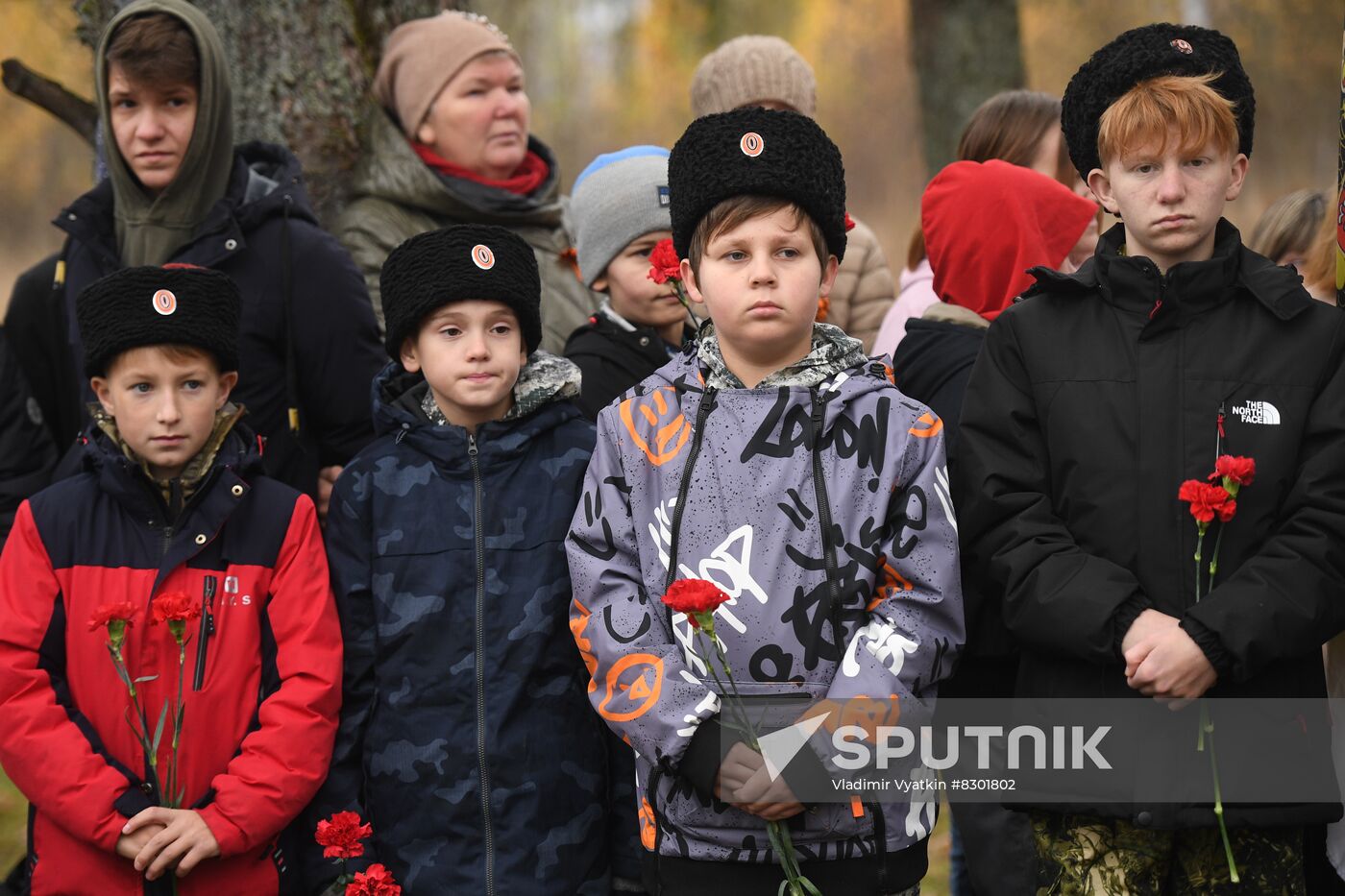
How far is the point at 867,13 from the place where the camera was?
53.6 ft

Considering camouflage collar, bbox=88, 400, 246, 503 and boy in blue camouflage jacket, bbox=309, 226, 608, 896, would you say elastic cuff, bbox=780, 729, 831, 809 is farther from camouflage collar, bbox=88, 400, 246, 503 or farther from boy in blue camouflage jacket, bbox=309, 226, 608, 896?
camouflage collar, bbox=88, 400, 246, 503

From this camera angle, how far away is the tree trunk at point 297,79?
16.7 ft

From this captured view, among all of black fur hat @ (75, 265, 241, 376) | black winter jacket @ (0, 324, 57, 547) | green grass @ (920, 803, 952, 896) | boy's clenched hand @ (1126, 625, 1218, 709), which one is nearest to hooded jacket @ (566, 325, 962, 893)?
boy's clenched hand @ (1126, 625, 1218, 709)

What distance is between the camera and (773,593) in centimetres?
292

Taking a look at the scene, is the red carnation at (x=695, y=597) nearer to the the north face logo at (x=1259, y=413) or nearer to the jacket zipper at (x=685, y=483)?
the jacket zipper at (x=685, y=483)

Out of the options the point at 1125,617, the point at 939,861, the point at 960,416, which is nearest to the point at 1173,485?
the point at 1125,617

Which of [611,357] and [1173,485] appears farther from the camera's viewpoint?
[611,357]

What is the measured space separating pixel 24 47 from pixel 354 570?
10.9 meters

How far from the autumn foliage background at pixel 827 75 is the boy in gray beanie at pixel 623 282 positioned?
5338 mm

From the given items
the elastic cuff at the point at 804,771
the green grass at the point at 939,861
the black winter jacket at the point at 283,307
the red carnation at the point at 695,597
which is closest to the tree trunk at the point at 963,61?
the green grass at the point at 939,861

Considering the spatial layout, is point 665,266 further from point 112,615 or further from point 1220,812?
point 1220,812

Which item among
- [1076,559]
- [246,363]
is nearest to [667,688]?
[1076,559]

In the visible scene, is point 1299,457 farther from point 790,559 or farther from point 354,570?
point 354,570

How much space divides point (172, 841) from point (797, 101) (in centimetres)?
310
